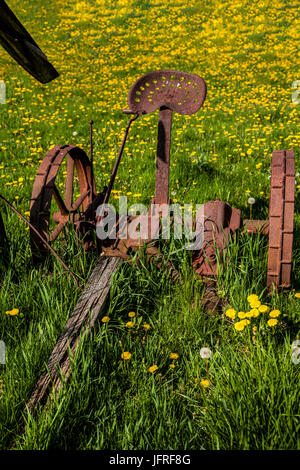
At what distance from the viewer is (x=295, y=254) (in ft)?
10.3

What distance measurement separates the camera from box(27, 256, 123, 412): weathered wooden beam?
1.95m

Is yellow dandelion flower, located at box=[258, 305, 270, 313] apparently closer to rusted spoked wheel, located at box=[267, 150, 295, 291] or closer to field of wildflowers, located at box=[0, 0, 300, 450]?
field of wildflowers, located at box=[0, 0, 300, 450]

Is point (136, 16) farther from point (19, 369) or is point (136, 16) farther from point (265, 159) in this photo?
point (19, 369)

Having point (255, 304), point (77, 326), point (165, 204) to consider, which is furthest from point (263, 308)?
point (165, 204)

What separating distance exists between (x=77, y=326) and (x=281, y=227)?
134cm

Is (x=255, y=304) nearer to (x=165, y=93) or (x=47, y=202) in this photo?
(x=47, y=202)

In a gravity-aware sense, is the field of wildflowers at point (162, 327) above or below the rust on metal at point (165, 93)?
below

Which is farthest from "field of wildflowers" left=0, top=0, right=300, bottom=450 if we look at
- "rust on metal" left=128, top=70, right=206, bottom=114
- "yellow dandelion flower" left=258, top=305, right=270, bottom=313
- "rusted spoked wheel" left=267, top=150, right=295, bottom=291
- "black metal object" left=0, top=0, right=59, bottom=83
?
"black metal object" left=0, top=0, right=59, bottom=83

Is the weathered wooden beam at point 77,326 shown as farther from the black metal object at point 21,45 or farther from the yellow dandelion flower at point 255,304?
the black metal object at point 21,45

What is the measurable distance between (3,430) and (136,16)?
1466 cm

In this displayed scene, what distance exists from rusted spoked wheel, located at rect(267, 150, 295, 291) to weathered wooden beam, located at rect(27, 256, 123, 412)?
995 mm

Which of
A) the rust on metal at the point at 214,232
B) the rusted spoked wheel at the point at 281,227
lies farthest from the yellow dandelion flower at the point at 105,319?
the rusted spoked wheel at the point at 281,227

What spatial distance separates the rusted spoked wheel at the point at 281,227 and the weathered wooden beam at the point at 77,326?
3.26 feet

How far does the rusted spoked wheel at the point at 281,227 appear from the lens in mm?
2551
